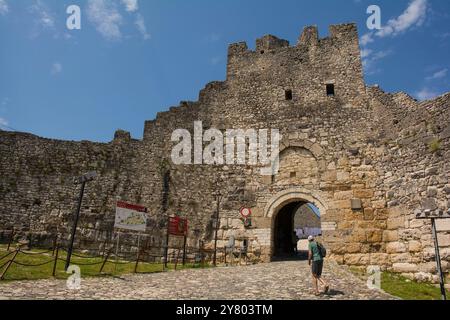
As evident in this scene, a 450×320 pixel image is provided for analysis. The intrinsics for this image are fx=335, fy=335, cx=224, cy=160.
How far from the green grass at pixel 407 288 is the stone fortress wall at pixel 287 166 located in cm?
58

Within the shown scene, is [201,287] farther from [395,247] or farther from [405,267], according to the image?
[395,247]

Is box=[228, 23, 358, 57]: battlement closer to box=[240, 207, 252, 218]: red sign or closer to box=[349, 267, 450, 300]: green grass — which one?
box=[240, 207, 252, 218]: red sign

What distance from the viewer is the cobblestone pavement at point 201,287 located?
261 inches

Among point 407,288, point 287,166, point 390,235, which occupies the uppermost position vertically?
point 287,166

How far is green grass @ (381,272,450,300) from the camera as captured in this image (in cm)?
789

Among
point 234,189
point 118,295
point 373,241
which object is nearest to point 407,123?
point 373,241

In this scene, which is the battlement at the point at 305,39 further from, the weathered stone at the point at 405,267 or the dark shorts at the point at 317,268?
the dark shorts at the point at 317,268

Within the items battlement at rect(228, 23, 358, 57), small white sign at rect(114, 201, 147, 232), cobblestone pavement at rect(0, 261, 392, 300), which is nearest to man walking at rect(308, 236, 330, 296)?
cobblestone pavement at rect(0, 261, 392, 300)

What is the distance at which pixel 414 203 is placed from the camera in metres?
10.8

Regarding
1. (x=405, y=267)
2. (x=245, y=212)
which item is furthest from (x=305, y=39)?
(x=405, y=267)

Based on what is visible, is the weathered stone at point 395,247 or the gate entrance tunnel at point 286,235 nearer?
the weathered stone at point 395,247

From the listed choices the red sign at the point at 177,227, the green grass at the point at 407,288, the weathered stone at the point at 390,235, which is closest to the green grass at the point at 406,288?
the green grass at the point at 407,288

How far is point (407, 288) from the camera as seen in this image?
879cm

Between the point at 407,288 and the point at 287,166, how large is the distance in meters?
6.23
